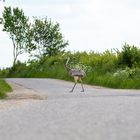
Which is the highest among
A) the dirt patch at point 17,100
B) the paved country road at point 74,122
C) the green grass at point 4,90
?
the green grass at point 4,90

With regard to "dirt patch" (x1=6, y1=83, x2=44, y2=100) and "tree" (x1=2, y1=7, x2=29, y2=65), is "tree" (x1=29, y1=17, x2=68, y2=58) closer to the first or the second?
"tree" (x1=2, y1=7, x2=29, y2=65)

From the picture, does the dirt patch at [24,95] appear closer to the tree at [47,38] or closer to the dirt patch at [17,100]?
the dirt patch at [17,100]

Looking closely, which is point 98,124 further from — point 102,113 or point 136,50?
point 136,50

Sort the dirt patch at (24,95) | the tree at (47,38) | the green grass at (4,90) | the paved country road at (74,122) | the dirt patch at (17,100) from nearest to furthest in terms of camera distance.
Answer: the paved country road at (74,122), the dirt patch at (17,100), the dirt patch at (24,95), the green grass at (4,90), the tree at (47,38)

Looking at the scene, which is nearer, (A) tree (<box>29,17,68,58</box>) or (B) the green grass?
(B) the green grass

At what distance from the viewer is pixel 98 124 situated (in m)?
12.9

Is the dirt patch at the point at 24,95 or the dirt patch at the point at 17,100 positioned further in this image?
the dirt patch at the point at 24,95

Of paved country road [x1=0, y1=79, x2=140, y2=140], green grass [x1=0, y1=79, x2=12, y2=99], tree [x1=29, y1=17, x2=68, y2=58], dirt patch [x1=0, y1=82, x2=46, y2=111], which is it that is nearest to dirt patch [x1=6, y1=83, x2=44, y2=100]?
dirt patch [x1=0, y1=82, x2=46, y2=111]

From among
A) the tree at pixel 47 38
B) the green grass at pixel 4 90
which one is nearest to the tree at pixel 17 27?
the tree at pixel 47 38

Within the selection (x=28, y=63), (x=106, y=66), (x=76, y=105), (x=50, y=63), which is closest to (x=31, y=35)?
(x=28, y=63)

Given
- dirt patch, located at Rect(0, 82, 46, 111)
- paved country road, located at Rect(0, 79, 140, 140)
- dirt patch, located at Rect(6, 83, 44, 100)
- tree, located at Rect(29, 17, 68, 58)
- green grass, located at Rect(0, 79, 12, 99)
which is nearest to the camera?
paved country road, located at Rect(0, 79, 140, 140)

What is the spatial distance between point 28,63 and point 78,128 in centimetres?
6509

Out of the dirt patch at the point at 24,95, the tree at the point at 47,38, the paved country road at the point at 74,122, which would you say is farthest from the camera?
the tree at the point at 47,38

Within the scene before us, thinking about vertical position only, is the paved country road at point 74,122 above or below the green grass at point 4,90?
below
